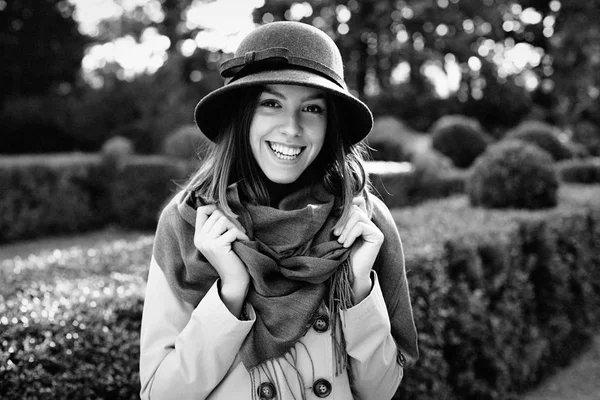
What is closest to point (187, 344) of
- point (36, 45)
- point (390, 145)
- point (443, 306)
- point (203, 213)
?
point (203, 213)

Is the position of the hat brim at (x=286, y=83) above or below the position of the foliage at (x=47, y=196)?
above

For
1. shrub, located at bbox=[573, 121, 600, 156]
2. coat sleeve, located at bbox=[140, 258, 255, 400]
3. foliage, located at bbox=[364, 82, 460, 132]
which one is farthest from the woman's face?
foliage, located at bbox=[364, 82, 460, 132]

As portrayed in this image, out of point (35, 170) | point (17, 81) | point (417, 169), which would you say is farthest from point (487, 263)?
point (17, 81)

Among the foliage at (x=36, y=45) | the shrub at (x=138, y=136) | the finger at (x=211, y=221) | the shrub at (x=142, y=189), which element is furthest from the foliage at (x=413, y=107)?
the finger at (x=211, y=221)

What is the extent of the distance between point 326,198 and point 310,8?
5185mm

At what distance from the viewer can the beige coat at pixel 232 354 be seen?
1738mm

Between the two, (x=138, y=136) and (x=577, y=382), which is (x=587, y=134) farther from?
(x=577, y=382)

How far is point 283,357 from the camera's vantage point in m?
1.85

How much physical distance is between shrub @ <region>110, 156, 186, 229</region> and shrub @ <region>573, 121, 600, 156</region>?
1322 cm

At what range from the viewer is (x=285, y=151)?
1.92m

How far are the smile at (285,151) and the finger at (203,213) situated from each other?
254 millimetres

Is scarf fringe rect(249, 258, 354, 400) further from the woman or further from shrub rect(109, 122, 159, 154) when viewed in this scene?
shrub rect(109, 122, 159, 154)

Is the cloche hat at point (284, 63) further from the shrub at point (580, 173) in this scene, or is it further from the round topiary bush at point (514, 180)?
the shrub at point (580, 173)

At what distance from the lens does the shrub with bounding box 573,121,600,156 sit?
19.3 metres
